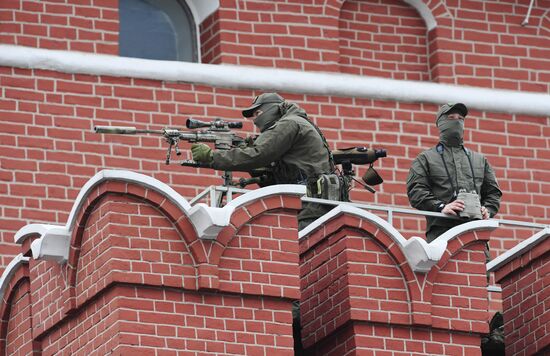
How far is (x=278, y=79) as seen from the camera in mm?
27859

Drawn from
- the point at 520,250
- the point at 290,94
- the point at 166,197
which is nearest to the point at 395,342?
the point at 520,250

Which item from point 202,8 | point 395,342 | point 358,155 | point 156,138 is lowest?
point 395,342

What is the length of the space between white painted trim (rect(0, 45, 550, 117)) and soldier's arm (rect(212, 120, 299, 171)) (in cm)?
419

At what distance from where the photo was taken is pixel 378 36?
94.3 feet

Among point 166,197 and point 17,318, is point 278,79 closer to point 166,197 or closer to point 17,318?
point 17,318

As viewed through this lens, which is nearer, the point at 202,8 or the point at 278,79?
the point at 278,79

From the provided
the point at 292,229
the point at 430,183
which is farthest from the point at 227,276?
the point at 430,183

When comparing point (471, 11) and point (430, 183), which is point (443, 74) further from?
point (430, 183)

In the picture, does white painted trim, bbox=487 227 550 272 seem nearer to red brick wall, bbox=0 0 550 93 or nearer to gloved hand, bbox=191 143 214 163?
gloved hand, bbox=191 143 214 163

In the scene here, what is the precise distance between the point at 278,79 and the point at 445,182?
4146 mm

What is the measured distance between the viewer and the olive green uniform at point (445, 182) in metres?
23.9

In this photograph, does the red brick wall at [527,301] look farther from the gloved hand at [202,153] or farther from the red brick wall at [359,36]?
the red brick wall at [359,36]

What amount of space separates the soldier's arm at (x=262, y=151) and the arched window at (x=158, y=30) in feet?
15.4

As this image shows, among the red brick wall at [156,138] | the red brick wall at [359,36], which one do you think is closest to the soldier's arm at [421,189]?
the red brick wall at [156,138]
